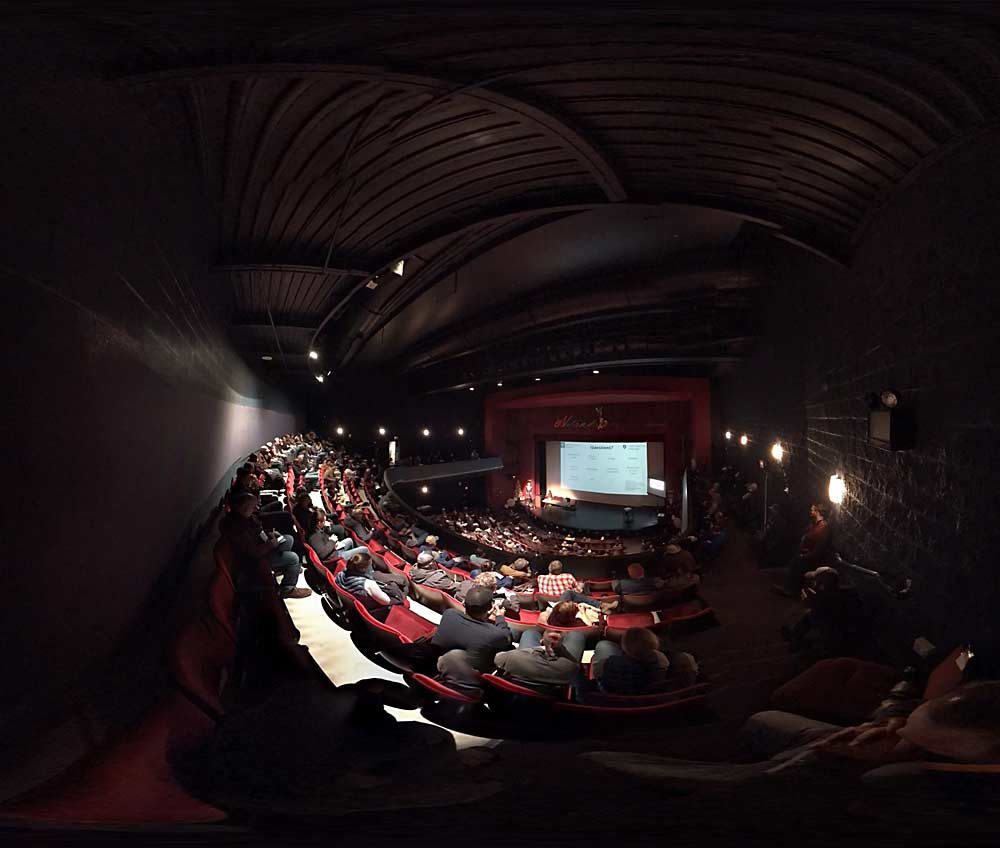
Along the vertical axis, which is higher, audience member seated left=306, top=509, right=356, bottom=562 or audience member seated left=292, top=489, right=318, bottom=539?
audience member seated left=292, top=489, right=318, bottom=539

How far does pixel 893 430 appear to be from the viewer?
97cm

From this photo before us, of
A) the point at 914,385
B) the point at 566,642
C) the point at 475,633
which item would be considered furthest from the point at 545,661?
the point at 914,385

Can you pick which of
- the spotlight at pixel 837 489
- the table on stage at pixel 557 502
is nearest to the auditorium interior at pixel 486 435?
the spotlight at pixel 837 489

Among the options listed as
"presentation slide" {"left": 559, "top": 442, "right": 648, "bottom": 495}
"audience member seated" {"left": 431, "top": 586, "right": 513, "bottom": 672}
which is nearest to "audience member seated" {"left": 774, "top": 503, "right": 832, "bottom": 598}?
"presentation slide" {"left": 559, "top": 442, "right": 648, "bottom": 495}

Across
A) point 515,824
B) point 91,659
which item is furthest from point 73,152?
point 515,824

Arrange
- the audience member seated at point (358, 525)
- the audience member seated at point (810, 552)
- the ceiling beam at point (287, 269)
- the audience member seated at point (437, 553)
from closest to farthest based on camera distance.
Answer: the audience member seated at point (810, 552) < the audience member seated at point (358, 525) < the audience member seated at point (437, 553) < the ceiling beam at point (287, 269)

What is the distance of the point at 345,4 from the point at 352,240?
90 centimetres

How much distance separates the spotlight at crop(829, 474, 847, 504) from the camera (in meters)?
1.04

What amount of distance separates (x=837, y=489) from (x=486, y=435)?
3.91 ft

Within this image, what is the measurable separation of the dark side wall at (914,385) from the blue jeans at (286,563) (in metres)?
1.47

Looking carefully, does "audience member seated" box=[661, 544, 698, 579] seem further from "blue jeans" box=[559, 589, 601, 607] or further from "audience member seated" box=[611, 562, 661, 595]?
"blue jeans" box=[559, 589, 601, 607]

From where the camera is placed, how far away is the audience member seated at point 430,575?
4.36ft

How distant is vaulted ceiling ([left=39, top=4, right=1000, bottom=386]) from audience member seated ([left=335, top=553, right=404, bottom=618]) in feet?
2.46

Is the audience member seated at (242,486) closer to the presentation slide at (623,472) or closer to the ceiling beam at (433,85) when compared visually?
the ceiling beam at (433,85)
